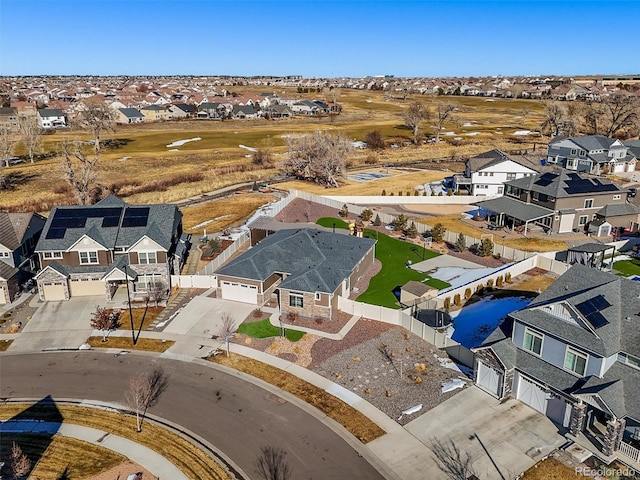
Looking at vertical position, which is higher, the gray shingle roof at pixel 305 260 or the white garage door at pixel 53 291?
the gray shingle roof at pixel 305 260

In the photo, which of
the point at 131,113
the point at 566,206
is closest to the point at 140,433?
the point at 566,206

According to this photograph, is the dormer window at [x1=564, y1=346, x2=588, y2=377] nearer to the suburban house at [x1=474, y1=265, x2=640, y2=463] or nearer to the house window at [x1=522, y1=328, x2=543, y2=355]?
the suburban house at [x1=474, y1=265, x2=640, y2=463]

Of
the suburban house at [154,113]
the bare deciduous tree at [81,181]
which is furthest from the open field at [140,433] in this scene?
the suburban house at [154,113]

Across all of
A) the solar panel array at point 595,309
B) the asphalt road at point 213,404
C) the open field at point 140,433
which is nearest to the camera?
the open field at point 140,433

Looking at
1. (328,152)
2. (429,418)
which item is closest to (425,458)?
(429,418)

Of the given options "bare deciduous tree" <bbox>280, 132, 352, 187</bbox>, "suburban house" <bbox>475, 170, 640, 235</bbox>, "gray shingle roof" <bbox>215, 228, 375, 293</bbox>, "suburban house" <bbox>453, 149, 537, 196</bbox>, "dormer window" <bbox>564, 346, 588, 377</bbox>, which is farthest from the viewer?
"bare deciduous tree" <bbox>280, 132, 352, 187</bbox>

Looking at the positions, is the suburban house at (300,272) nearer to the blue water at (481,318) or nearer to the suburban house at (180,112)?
the blue water at (481,318)

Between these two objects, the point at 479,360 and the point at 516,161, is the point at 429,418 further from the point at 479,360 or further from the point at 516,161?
the point at 516,161

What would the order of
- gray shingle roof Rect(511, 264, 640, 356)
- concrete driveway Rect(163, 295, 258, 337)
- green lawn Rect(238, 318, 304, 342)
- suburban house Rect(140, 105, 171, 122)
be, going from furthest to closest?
suburban house Rect(140, 105, 171, 122) → concrete driveway Rect(163, 295, 258, 337) → green lawn Rect(238, 318, 304, 342) → gray shingle roof Rect(511, 264, 640, 356)
